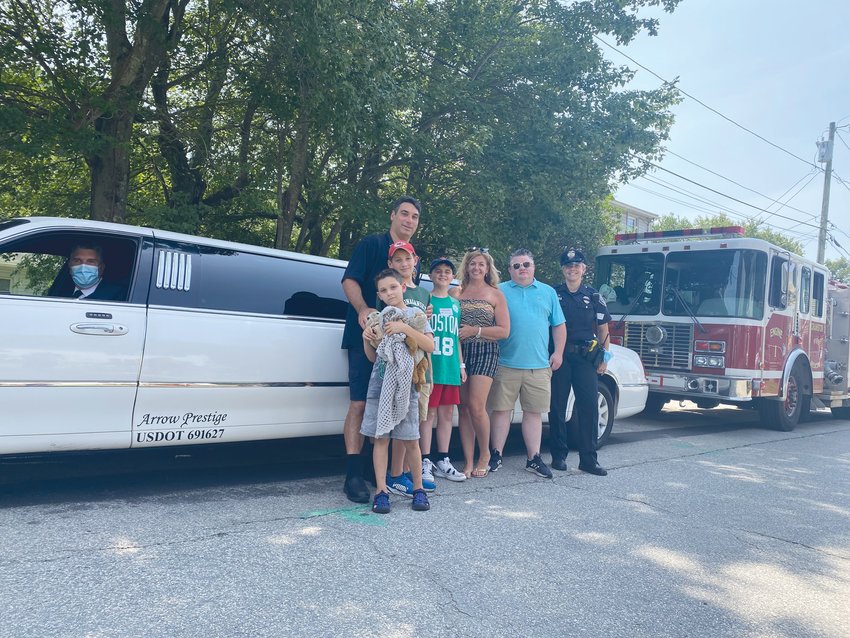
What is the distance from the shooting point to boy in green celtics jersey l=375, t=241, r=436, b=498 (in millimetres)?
4363

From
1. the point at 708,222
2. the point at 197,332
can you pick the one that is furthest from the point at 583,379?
the point at 708,222

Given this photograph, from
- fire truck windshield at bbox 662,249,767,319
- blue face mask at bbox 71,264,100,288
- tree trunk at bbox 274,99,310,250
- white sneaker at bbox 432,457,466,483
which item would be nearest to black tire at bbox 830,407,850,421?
fire truck windshield at bbox 662,249,767,319

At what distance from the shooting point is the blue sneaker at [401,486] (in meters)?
4.57

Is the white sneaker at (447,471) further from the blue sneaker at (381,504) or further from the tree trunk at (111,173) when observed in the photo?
the tree trunk at (111,173)

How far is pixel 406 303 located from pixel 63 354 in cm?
208

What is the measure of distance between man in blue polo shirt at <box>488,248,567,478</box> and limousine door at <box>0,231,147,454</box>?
282 cm

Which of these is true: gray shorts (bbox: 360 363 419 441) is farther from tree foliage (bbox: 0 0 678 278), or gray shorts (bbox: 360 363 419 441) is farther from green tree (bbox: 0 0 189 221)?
green tree (bbox: 0 0 189 221)

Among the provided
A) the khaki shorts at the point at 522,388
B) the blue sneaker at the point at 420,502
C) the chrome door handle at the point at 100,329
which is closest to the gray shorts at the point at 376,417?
the blue sneaker at the point at 420,502

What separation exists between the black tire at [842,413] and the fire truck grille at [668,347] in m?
5.54

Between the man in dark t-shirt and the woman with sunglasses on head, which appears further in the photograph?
the woman with sunglasses on head

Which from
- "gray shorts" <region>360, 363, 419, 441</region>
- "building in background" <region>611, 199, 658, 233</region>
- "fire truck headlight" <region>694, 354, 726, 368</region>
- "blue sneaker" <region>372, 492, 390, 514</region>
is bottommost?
"blue sneaker" <region>372, 492, 390, 514</region>

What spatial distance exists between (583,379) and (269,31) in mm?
6095

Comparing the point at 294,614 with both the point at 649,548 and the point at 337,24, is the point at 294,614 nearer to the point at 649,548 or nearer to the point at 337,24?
the point at 649,548

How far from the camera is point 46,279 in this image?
14.0 feet
